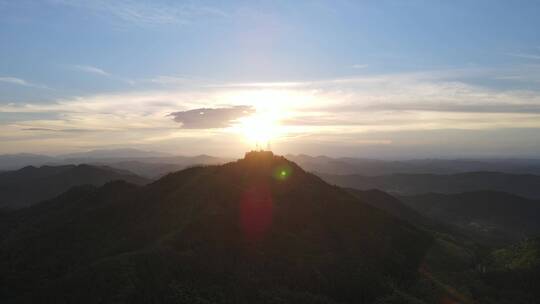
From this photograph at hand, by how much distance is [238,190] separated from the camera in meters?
52.5

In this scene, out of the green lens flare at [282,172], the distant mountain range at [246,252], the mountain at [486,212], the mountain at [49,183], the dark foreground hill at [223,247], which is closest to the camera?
the dark foreground hill at [223,247]

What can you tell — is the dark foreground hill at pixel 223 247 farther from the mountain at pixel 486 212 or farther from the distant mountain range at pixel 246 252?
the mountain at pixel 486 212

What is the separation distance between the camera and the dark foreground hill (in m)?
32.2

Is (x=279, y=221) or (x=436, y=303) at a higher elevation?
(x=279, y=221)

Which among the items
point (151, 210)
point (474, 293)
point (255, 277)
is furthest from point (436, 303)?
point (151, 210)

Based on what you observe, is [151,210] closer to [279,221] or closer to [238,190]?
[238,190]

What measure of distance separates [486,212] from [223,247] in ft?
477

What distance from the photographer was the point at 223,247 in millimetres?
40188

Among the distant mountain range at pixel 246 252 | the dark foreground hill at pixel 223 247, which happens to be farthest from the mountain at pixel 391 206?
the dark foreground hill at pixel 223 247

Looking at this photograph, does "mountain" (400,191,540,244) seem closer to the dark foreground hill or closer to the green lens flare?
the green lens flare

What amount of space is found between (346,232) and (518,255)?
26997 mm

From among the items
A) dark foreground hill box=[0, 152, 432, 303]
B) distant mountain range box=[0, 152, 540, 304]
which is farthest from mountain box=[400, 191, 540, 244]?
dark foreground hill box=[0, 152, 432, 303]

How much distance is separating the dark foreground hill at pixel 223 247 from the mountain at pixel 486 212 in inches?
3678

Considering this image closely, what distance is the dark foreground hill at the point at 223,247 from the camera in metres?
32.2
